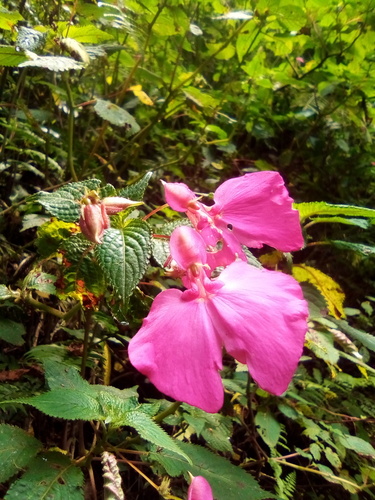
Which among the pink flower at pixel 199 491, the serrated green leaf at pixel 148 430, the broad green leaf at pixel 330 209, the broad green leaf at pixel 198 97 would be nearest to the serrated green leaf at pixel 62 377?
the serrated green leaf at pixel 148 430

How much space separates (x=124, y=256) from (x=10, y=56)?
555mm

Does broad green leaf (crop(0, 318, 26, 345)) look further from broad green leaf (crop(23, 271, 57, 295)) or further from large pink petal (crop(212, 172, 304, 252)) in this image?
large pink petal (crop(212, 172, 304, 252))

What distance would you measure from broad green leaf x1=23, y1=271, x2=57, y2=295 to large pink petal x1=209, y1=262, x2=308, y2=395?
1.43ft

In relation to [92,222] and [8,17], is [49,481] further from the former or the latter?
→ [8,17]

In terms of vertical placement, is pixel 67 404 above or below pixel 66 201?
below

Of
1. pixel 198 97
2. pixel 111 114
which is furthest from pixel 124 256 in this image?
pixel 198 97

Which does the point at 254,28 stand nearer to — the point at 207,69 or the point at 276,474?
the point at 207,69

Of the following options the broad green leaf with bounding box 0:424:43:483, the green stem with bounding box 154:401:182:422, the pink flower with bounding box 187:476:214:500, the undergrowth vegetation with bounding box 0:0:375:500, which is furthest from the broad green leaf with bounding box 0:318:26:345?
the pink flower with bounding box 187:476:214:500

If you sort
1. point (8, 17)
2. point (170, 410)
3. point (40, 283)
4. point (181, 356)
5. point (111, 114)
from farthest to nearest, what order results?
point (111, 114) → point (8, 17) → point (40, 283) → point (170, 410) → point (181, 356)

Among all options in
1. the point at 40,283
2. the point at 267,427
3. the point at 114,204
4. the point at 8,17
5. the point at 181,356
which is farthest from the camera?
the point at 267,427

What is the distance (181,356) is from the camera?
0.41 metres

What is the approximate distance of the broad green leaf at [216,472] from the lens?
0.67m

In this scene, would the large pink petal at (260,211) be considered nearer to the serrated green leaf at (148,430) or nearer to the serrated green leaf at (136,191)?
the serrated green leaf at (136,191)

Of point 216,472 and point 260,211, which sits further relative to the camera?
point 216,472
